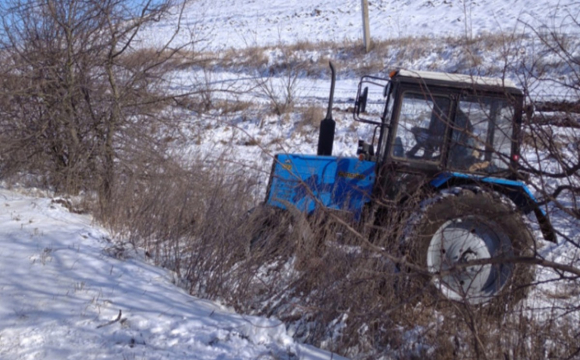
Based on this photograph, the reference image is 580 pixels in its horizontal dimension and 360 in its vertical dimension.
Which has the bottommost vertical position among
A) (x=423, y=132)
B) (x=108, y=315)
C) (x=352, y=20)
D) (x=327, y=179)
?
(x=108, y=315)

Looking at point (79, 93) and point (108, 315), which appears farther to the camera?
point (79, 93)

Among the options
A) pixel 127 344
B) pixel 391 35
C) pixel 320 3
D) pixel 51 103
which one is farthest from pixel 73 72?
pixel 320 3

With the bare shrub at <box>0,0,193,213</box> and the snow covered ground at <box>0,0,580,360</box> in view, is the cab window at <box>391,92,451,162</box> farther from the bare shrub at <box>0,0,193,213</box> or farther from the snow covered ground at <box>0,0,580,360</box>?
the bare shrub at <box>0,0,193,213</box>

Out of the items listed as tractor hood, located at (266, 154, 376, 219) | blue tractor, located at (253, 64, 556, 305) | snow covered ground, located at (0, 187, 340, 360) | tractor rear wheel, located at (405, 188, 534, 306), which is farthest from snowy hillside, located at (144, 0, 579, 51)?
tractor rear wheel, located at (405, 188, 534, 306)

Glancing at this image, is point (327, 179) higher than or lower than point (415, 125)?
lower

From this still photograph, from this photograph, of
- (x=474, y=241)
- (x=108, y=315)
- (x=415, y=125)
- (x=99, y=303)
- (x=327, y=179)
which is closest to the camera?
(x=108, y=315)

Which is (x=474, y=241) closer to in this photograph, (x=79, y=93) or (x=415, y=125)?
(x=415, y=125)

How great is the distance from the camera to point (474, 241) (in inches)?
204

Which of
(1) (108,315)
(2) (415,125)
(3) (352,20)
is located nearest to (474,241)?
(2) (415,125)

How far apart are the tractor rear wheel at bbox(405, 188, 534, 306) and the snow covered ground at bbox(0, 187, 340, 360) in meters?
1.13

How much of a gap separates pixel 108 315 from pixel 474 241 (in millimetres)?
3163

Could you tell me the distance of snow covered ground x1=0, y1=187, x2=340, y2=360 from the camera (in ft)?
12.0

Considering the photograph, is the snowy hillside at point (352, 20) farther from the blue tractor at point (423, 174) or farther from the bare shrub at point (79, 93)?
the blue tractor at point (423, 174)

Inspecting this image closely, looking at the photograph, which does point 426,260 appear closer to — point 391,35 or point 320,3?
point 391,35
